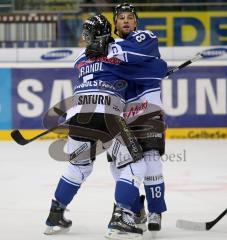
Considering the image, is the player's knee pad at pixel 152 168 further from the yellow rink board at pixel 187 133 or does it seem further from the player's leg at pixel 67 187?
the yellow rink board at pixel 187 133

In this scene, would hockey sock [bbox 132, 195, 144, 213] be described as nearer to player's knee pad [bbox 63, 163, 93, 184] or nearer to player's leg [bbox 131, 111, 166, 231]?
player's leg [bbox 131, 111, 166, 231]

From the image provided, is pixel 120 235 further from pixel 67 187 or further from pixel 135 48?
pixel 135 48

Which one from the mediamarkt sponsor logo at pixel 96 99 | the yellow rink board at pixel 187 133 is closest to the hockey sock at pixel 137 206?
the mediamarkt sponsor logo at pixel 96 99

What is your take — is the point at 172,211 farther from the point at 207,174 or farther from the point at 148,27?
the point at 148,27

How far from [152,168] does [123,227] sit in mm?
391

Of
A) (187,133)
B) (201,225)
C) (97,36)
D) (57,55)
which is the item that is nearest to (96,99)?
(97,36)

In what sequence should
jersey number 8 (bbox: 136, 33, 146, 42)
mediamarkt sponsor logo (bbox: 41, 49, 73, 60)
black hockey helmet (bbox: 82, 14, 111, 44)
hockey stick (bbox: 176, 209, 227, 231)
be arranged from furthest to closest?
mediamarkt sponsor logo (bbox: 41, 49, 73, 60)
hockey stick (bbox: 176, 209, 227, 231)
black hockey helmet (bbox: 82, 14, 111, 44)
jersey number 8 (bbox: 136, 33, 146, 42)

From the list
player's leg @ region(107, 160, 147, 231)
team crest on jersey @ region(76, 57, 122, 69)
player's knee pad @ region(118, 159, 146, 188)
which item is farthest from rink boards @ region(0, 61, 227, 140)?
player's knee pad @ region(118, 159, 146, 188)

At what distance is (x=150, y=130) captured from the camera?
3.87 m

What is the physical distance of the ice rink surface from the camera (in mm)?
3975

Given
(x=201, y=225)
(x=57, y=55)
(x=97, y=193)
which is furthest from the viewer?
(x=57, y=55)

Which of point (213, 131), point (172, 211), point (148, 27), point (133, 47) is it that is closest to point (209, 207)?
point (172, 211)

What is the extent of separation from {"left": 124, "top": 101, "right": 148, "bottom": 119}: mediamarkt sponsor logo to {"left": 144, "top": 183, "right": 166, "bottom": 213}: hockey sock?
0.36m

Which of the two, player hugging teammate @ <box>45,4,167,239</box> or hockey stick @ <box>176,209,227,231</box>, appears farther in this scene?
hockey stick @ <box>176,209,227,231</box>
